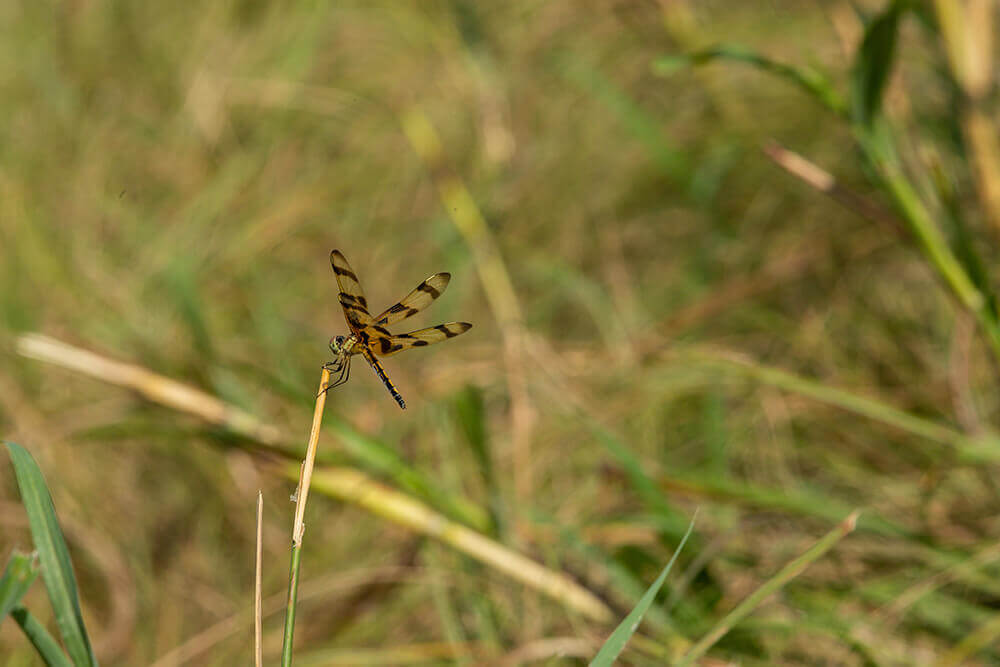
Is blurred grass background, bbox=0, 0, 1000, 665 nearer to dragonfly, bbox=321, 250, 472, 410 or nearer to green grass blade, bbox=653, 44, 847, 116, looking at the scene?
green grass blade, bbox=653, 44, 847, 116

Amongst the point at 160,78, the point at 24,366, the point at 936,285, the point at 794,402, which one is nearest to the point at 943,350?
the point at 936,285

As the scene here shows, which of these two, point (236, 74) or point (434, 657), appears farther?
point (236, 74)

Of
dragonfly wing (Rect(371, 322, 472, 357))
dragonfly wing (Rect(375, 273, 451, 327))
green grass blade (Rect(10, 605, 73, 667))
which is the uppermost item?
dragonfly wing (Rect(375, 273, 451, 327))

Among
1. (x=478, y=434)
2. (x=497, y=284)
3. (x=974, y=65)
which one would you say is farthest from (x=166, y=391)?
(x=974, y=65)

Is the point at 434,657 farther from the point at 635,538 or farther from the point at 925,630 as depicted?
the point at 925,630

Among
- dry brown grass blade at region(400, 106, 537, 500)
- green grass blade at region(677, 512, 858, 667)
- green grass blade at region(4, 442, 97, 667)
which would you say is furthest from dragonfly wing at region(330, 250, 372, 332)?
dry brown grass blade at region(400, 106, 537, 500)

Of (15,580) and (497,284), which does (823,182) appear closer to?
(497,284)
